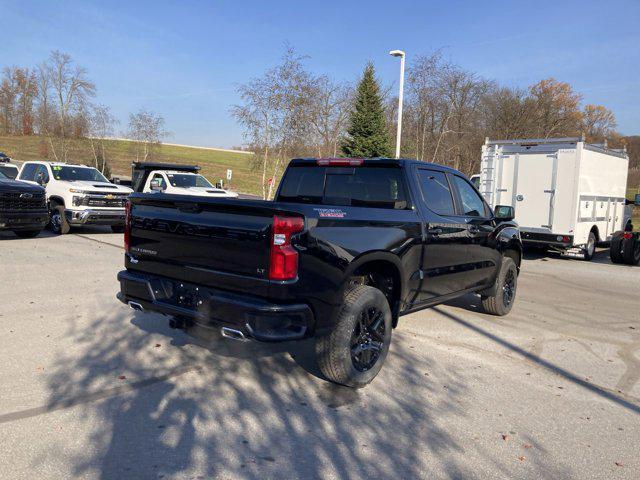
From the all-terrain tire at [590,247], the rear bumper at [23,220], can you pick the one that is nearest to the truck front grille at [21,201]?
the rear bumper at [23,220]

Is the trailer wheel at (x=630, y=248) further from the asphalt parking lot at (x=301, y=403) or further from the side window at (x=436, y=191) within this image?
the side window at (x=436, y=191)

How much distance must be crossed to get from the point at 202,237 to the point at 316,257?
88 cm

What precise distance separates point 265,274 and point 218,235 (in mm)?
506

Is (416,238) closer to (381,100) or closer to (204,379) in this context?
(204,379)

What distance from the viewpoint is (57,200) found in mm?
13453

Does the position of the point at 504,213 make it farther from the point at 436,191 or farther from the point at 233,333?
the point at 233,333

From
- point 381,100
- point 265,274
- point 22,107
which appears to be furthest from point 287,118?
point 22,107

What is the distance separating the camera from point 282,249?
361 cm

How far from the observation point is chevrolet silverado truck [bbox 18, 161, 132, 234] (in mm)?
13094

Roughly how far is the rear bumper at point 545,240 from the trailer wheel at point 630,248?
1.78 metres

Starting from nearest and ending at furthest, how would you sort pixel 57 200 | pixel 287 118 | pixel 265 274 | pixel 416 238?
pixel 265 274 < pixel 416 238 < pixel 57 200 < pixel 287 118

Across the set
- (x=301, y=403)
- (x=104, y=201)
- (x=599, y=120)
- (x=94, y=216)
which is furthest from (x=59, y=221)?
(x=599, y=120)

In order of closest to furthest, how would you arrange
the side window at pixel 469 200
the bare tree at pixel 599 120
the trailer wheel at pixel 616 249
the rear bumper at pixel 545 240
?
the side window at pixel 469 200 → the rear bumper at pixel 545 240 → the trailer wheel at pixel 616 249 → the bare tree at pixel 599 120

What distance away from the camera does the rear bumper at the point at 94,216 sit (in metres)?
13.0
